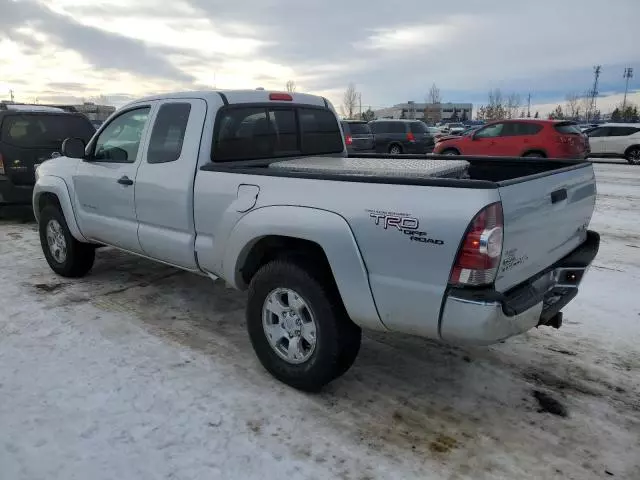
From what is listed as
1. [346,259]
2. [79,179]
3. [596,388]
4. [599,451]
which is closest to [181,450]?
[346,259]

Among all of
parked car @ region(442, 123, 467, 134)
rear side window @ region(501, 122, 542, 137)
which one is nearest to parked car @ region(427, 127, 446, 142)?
rear side window @ region(501, 122, 542, 137)

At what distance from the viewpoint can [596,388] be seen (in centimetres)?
347

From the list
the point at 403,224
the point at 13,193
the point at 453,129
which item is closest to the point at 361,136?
the point at 13,193

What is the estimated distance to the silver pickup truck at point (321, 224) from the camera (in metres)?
2.66

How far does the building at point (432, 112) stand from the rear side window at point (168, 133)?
9876cm

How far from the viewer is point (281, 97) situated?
179 inches

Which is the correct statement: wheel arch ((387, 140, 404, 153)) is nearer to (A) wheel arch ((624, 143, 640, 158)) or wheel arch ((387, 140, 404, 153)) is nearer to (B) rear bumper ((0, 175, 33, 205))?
(A) wheel arch ((624, 143, 640, 158))

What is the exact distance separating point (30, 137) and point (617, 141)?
19.6m

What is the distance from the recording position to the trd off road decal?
2.68m

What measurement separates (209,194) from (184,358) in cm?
120

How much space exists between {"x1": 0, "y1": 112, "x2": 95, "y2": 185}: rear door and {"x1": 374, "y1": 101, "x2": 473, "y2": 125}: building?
9490 centimetres

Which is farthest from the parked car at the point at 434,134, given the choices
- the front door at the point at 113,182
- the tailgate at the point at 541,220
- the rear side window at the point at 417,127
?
the tailgate at the point at 541,220

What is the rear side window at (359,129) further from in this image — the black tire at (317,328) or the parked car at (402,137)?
the black tire at (317,328)

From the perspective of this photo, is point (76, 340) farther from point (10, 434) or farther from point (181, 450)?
point (181, 450)
